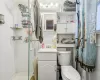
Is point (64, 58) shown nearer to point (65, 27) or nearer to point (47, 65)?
point (47, 65)

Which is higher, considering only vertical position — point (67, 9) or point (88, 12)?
point (67, 9)

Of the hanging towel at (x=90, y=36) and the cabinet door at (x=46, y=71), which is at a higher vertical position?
the hanging towel at (x=90, y=36)

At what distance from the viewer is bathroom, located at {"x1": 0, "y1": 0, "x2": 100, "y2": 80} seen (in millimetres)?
2320

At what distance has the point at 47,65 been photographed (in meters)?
2.41

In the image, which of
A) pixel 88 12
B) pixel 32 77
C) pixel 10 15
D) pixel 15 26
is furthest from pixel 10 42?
pixel 88 12

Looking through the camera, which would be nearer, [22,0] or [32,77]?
[32,77]

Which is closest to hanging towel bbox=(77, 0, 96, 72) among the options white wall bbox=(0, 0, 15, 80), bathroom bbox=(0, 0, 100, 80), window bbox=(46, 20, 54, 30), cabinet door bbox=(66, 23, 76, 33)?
bathroom bbox=(0, 0, 100, 80)

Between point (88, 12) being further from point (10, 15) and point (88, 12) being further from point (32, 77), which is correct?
point (10, 15)

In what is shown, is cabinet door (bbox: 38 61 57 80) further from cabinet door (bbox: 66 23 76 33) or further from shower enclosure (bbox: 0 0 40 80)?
cabinet door (bbox: 66 23 76 33)

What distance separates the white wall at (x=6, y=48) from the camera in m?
2.24

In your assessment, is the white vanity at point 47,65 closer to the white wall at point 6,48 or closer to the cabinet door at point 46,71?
the cabinet door at point 46,71

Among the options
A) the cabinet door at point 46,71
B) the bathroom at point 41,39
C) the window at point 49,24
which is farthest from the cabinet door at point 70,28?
the cabinet door at point 46,71

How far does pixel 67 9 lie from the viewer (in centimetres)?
283

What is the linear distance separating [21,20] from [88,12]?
187 centimetres
